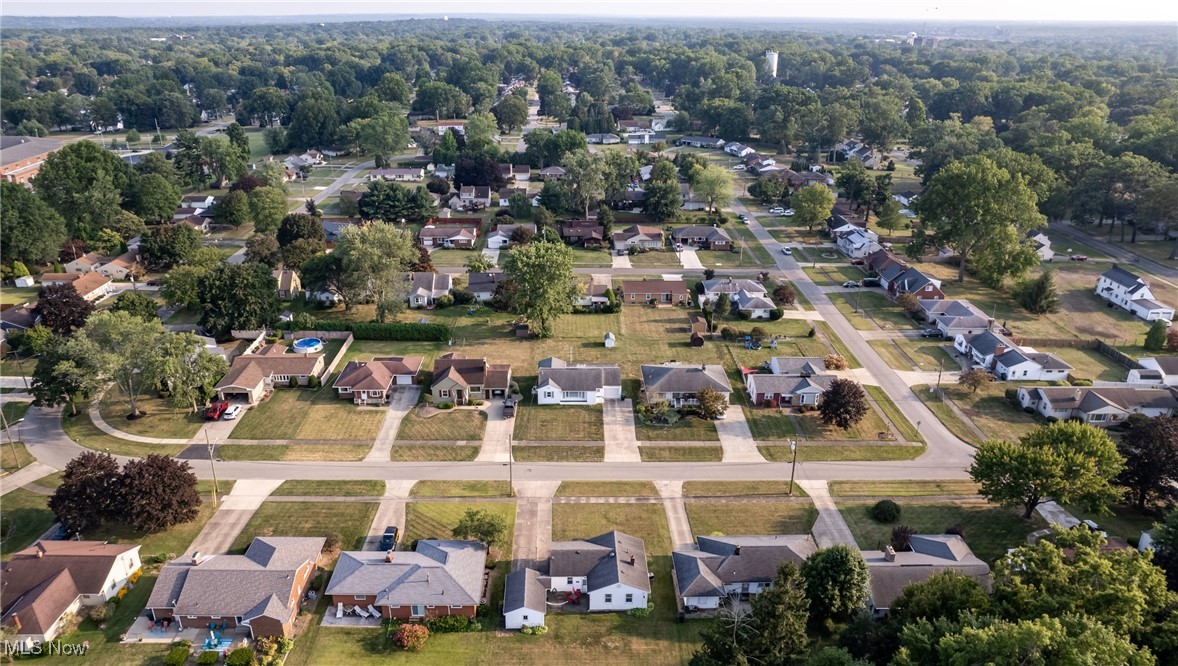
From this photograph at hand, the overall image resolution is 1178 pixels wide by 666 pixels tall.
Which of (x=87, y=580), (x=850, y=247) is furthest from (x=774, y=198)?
(x=87, y=580)

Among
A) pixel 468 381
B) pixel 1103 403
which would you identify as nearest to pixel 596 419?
pixel 468 381

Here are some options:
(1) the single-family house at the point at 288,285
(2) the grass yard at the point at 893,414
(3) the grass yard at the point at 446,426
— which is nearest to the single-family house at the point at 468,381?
(3) the grass yard at the point at 446,426

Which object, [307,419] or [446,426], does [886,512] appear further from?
[307,419]

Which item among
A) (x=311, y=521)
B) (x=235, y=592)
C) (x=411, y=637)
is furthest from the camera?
(x=311, y=521)

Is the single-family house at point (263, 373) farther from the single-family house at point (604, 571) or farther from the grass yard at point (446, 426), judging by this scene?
the single-family house at point (604, 571)

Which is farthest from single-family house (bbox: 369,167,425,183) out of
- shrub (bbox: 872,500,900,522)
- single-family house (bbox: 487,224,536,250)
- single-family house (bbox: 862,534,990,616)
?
single-family house (bbox: 862,534,990,616)

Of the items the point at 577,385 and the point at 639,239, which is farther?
the point at 639,239
